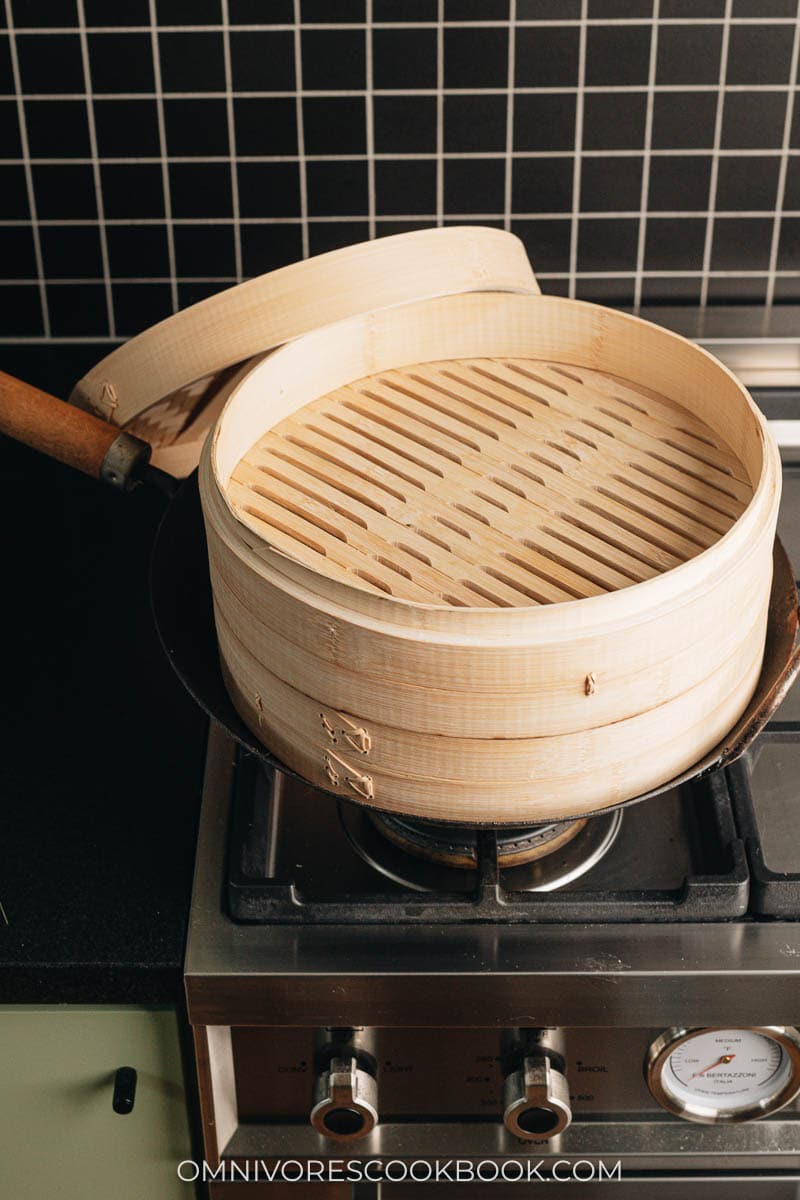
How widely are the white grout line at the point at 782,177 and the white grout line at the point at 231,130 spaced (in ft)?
2.12

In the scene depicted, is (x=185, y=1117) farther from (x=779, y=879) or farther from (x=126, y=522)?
(x=126, y=522)

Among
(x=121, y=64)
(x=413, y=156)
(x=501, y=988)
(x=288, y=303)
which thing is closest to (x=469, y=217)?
(x=413, y=156)

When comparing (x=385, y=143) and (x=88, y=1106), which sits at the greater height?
(x=385, y=143)

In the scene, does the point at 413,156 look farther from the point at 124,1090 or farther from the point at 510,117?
the point at 124,1090

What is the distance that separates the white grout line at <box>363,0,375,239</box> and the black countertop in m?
0.42

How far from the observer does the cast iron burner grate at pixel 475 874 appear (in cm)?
110

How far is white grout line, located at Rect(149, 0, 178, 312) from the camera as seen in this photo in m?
1.55

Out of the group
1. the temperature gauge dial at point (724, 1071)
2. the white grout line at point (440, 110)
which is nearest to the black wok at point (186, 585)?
the temperature gauge dial at point (724, 1071)

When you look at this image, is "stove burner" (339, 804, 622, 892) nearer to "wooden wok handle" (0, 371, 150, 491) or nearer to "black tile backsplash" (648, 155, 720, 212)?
"wooden wok handle" (0, 371, 150, 491)

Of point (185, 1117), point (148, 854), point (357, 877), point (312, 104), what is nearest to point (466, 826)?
point (357, 877)

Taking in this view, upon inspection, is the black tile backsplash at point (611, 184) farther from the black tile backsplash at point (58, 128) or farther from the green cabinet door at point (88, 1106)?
the green cabinet door at point (88, 1106)

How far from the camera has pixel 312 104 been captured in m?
1.59

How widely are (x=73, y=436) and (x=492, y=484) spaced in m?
0.40

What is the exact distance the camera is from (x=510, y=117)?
1603mm
